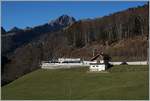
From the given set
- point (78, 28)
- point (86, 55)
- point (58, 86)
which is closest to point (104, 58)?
point (58, 86)

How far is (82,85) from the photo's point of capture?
39.2m

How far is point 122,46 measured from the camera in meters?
78.2

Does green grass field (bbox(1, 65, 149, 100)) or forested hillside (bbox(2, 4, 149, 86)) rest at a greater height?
forested hillside (bbox(2, 4, 149, 86))

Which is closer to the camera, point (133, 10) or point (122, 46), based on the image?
point (122, 46)

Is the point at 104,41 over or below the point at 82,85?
over

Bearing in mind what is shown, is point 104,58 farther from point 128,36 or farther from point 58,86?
point 128,36

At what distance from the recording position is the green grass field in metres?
32.5

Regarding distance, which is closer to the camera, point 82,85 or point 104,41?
point 82,85

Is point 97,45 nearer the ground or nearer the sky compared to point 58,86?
nearer the sky

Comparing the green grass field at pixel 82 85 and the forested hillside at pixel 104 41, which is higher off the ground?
the forested hillside at pixel 104 41

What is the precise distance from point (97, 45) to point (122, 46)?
9446 millimetres

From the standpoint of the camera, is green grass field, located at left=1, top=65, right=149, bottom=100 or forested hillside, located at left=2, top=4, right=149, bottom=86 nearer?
green grass field, located at left=1, top=65, right=149, bottom=100

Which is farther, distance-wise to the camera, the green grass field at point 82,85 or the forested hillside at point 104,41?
the forested hillside at point 104,41

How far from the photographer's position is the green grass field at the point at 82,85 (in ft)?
107
